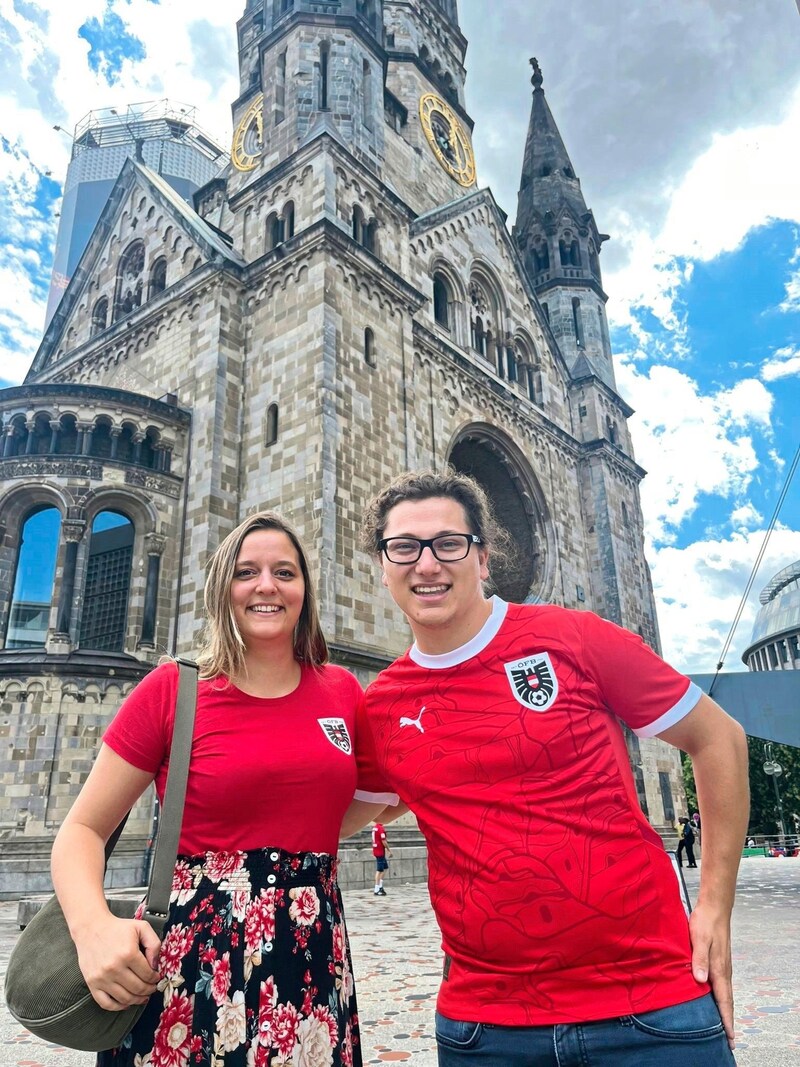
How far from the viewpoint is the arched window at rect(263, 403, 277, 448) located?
1848cm

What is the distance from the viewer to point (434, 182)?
2889 centimetres

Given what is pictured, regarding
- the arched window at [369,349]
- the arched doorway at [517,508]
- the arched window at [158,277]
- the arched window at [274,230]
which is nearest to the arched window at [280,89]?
the arched window at [274,230]

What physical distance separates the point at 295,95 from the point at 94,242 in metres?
9.53

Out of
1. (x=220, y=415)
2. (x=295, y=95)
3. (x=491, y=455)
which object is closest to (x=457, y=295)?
(x=491, y=455)

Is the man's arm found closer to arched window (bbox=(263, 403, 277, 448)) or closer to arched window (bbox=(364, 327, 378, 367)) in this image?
arched window (bbox=(263, 403, 277, 448))

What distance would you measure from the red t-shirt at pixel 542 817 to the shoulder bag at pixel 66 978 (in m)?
0.68

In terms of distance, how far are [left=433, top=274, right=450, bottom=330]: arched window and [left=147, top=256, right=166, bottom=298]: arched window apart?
871 cm

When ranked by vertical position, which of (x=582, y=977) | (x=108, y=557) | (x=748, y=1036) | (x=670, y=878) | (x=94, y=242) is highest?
(x=94, y=242)

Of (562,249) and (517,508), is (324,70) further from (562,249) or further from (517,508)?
(562,249)

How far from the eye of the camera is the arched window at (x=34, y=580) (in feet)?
56.1

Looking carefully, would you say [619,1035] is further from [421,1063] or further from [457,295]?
[457,295]

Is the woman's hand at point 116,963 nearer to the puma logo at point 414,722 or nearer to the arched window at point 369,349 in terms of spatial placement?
the puma logo at point 414,722

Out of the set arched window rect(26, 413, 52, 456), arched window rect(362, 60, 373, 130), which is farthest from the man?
arched window rect(362, 60, 373, 130)

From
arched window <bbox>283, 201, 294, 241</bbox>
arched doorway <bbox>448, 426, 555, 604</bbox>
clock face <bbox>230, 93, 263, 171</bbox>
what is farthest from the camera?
clock face <bbox>230, 93, 263, 171</bbox>
